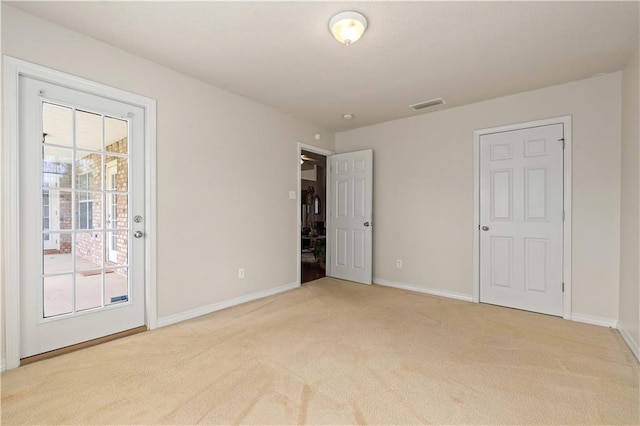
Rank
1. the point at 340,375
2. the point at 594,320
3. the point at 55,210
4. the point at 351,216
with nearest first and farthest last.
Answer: the point at 340,375, the point at 55,210, the point at 594,320, the point at 351,216

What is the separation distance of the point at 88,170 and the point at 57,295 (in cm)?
100

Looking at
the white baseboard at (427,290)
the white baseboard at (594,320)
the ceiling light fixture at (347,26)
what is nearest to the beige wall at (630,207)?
the white baseboard at (594,320)

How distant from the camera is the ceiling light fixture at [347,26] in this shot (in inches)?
81.0

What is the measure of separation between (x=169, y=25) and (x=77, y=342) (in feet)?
8.32

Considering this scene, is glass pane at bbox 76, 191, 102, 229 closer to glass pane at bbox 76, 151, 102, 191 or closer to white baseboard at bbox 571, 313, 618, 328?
glass pane at bbox 76, 151, 102, 191

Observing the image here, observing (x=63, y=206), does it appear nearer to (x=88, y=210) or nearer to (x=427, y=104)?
(x=88, y=210)

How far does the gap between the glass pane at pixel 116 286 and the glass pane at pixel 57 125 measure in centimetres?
110

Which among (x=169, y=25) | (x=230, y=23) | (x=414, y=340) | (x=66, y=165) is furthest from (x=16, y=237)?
(x=414, y=340)

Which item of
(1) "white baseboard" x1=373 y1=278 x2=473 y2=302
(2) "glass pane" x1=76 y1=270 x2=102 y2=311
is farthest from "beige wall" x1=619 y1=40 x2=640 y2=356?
(2) "glass pane" x1=76 y1=270 x2=102 y2=311

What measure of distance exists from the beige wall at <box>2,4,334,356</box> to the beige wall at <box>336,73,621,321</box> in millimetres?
1465

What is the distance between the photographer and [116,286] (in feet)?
8.71

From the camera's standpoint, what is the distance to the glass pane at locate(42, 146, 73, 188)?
228cm

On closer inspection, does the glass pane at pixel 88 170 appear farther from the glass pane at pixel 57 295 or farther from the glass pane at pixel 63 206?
the glass pane at pixel 57 295

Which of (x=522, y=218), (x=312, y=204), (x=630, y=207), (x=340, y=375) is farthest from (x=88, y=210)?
(x=312, y=204)
